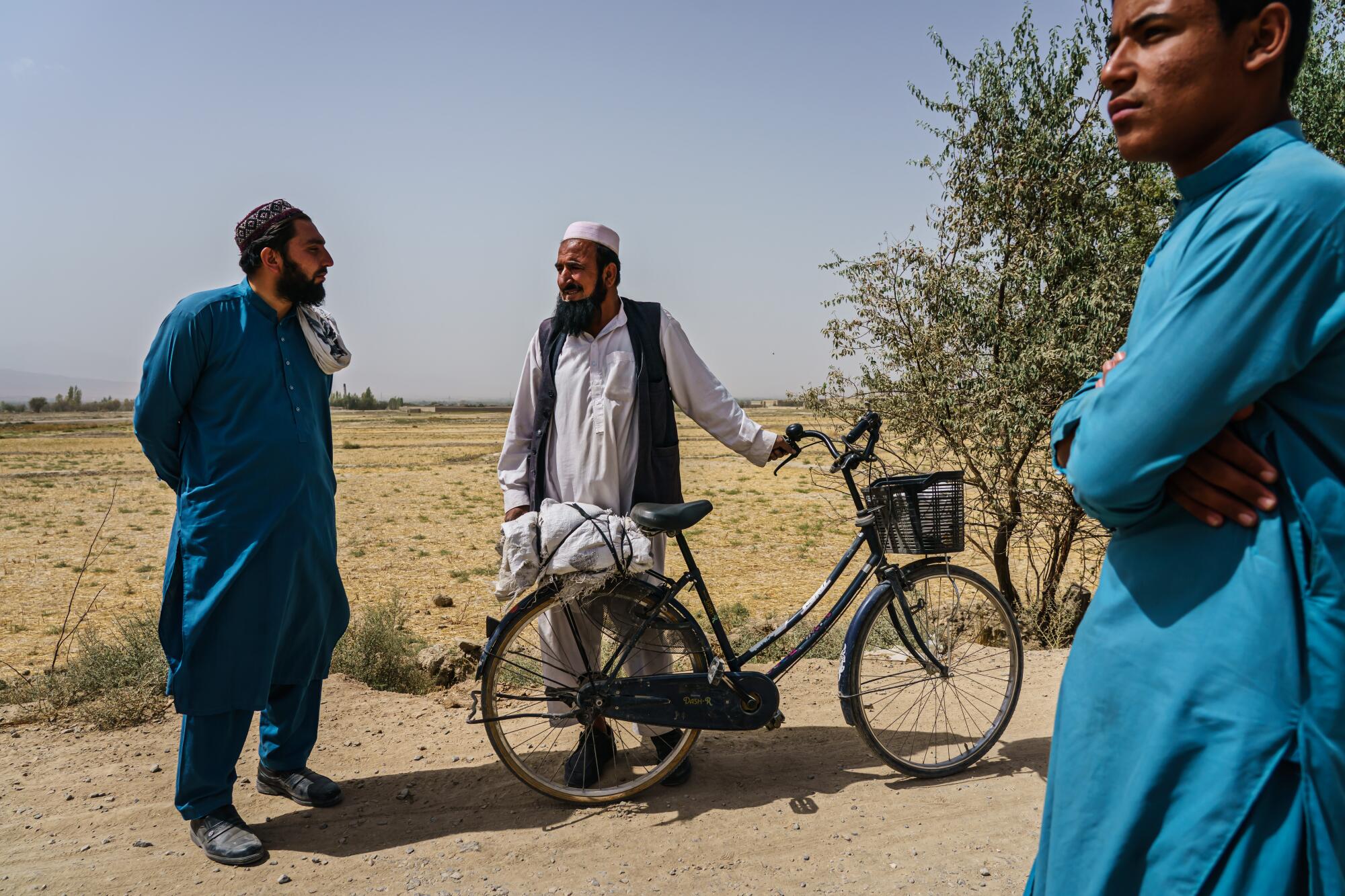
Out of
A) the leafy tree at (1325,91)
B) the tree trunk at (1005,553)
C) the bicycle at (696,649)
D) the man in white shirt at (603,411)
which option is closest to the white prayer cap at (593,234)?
the man in white shirt at (603,411)

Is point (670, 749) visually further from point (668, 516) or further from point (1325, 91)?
point (1325, 91)

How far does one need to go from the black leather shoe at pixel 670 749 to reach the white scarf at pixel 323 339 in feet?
7.12

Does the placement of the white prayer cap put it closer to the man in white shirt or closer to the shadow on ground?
the man in white shirt

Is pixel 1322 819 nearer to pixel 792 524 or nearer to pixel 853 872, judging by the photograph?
pixel 853 872

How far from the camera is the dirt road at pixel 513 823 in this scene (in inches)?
132

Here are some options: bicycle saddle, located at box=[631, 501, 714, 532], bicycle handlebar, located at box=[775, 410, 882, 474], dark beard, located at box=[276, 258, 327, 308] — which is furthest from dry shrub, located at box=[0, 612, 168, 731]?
bicycle handlebar, located at box=[775, 410, 882, 474]

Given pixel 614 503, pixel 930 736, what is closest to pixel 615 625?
pixel 614 503

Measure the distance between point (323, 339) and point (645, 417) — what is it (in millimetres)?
1434

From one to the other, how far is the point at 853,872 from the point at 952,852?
1.33 feet

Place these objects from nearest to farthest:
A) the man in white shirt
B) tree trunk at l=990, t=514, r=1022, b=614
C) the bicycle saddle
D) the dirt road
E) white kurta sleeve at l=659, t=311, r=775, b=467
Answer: the dirt road
the bicycle saddle
the man in white shirt
white kurta sleeve at l=659, t=311, r=775, b=467
tree trunk at l=990, t=514, r=1022, b=614

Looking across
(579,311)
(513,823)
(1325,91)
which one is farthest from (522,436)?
(1325,91)

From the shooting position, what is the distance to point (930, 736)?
184 inches

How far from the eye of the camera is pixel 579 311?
13.6 ft

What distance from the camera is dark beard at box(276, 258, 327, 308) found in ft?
12.6
